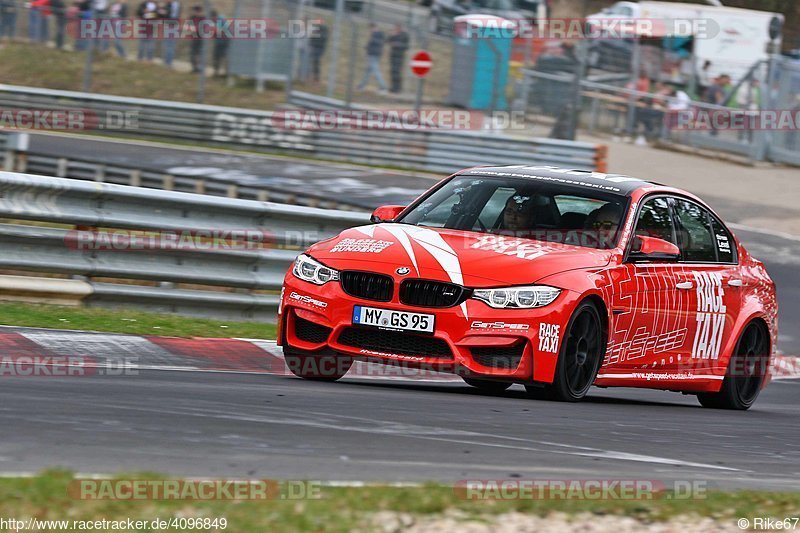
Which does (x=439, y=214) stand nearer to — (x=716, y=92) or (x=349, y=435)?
(x=349, y=435)

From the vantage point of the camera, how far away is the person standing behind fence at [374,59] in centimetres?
2889

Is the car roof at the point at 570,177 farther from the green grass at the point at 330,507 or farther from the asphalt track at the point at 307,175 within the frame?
the asphalt track at the point at 307,175

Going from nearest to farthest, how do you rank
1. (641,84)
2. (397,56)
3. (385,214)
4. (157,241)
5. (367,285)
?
(367,285) → (385,214) → (157,241) → (397,56) → (641,84)

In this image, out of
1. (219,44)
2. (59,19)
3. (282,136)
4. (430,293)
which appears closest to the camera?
(430,293)

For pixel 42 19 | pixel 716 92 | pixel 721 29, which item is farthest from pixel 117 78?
pixel 721 29

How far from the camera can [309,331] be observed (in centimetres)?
832

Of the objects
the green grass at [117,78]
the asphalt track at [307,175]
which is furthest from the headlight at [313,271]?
the green grass at [117,78]

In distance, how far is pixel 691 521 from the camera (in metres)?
4.96

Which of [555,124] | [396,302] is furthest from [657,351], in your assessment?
[555,124]

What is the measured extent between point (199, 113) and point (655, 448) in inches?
869

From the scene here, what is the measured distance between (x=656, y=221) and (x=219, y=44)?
22967 millimetres

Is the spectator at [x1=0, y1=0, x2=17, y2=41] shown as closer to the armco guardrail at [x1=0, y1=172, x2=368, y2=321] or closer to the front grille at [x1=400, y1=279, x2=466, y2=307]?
the armco guardrail at [x1=0, y1=172, x2=368, y2=321]

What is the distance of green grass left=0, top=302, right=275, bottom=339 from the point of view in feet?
31.9

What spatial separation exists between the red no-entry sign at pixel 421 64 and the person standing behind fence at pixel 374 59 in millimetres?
1180
